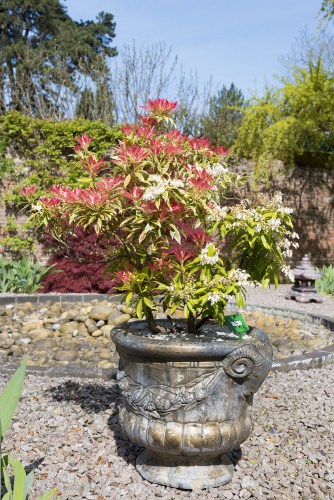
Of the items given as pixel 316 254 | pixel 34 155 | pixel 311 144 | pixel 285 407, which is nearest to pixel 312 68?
pixel 311 144

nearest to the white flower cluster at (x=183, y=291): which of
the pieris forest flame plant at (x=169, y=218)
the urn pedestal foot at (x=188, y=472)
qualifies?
the pieris forest flame plant at (x=169, y=218)

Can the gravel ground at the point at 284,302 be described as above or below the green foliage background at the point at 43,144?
below

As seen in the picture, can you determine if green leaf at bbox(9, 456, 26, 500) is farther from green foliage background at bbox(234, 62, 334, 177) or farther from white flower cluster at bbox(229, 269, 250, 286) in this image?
green foliage background at bbox(234, 62, 334, 177)

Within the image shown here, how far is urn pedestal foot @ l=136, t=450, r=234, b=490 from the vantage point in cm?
236

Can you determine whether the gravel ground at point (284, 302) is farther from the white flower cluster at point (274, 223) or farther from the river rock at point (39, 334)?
the white flower cluster at point (274, 223)

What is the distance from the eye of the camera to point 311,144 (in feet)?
43.3

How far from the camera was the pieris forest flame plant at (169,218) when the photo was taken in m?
2.35

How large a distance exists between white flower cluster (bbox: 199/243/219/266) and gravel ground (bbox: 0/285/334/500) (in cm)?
110

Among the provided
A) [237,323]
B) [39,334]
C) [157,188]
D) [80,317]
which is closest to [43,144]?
[80,317]

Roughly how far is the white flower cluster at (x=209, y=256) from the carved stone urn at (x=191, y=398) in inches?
15.0

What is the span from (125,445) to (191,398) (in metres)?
0.80

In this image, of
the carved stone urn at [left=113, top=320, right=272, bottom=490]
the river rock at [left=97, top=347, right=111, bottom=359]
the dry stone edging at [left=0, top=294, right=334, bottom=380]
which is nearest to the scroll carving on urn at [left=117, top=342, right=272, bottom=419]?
the carved stone urn at [left=113, top=320, right=272, bottom=490]

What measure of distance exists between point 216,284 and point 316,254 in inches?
409

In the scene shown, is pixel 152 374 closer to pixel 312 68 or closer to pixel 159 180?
pixel 159 180
